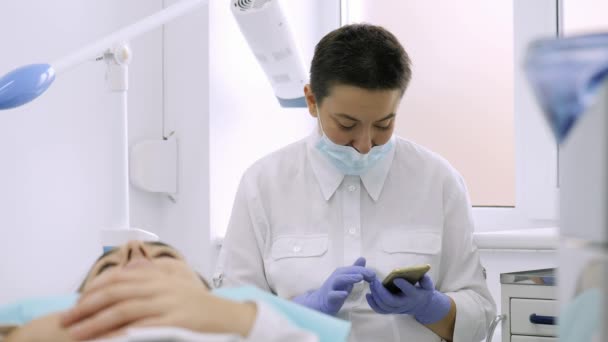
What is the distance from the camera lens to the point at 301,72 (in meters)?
2.52

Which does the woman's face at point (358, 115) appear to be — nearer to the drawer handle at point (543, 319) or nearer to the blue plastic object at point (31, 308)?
the drawer handle at point (543, 319)

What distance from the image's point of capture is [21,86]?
1698 mm

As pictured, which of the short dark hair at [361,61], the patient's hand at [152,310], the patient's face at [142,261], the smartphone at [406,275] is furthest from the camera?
the short dark hair at [361,61]

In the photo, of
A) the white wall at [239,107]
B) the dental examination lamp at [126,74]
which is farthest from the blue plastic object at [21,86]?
the white wall at [239,107]

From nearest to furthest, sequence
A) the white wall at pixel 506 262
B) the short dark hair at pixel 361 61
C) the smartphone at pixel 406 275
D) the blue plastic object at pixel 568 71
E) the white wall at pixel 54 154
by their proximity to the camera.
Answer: the blue plastic object at pixel 568 71, the smartphone at pixel 406 275, the short dark hair at pixel 361 61, the white wall at pixel 54 154, the white wall at pixel 506 262

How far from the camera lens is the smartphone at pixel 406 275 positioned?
1.68 m

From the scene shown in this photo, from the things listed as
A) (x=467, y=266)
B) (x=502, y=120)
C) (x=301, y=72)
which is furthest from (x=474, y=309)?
(x=502, y=120)

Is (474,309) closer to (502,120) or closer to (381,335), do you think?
(381,335)

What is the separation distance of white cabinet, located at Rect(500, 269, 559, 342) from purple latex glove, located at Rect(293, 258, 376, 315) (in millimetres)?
366

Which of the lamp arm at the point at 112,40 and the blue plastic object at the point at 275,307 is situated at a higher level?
the lamp arm at the point at 112,40

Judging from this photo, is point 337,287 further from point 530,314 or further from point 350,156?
point 530,314

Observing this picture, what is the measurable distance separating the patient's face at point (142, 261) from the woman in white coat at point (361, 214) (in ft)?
1.91

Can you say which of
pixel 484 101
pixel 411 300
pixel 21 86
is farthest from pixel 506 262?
Result: pixel 21 86

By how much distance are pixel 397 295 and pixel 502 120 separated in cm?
129
